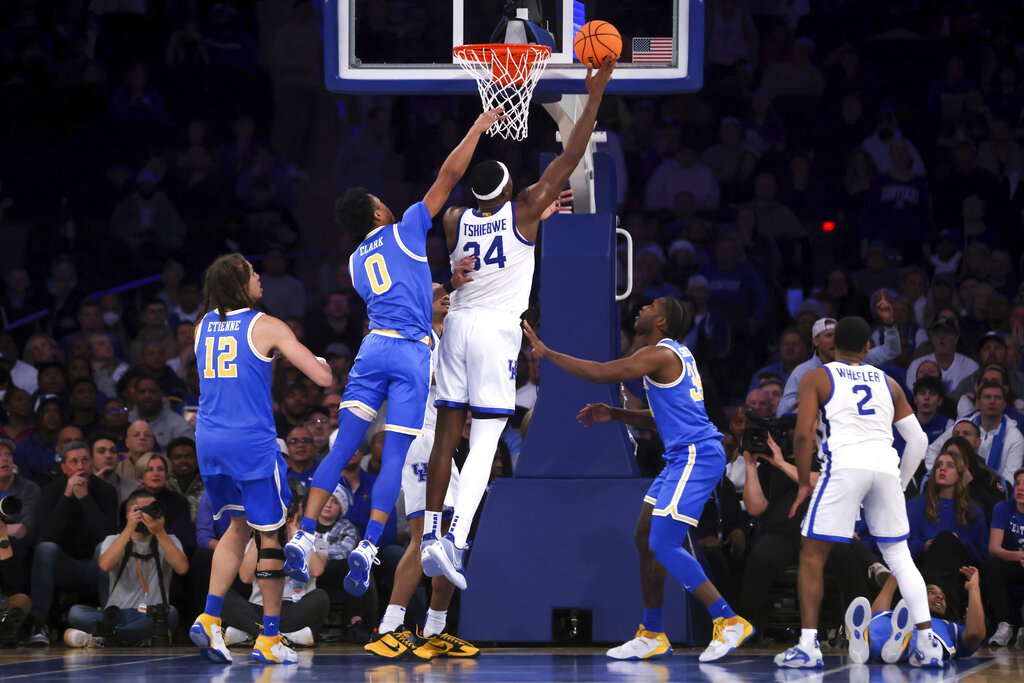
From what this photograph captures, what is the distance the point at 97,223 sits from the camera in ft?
53.2

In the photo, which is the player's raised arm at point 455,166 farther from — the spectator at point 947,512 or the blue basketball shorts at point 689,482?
the spectator at point 947,512

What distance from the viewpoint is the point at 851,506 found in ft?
26.8

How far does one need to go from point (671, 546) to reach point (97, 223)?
10225mm

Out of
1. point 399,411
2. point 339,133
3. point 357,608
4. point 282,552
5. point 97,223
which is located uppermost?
point 339,133

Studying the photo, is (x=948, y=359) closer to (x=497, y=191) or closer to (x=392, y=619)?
(x=497, y=191)

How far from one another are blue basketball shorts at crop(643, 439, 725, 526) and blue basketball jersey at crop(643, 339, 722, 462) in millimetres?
45

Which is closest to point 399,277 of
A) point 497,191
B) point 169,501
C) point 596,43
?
point 497,191

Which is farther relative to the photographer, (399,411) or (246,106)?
(246,106)

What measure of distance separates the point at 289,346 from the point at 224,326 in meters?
0.45

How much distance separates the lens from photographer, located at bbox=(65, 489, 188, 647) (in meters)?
9.99

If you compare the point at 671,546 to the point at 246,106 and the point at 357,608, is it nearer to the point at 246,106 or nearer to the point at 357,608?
the point at 357,608

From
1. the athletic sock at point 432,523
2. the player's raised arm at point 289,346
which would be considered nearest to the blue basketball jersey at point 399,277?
the player's raised arm at point 289,346

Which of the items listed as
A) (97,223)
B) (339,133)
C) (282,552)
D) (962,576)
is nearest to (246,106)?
(339,133)

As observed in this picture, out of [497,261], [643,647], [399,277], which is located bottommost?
[643,647]
